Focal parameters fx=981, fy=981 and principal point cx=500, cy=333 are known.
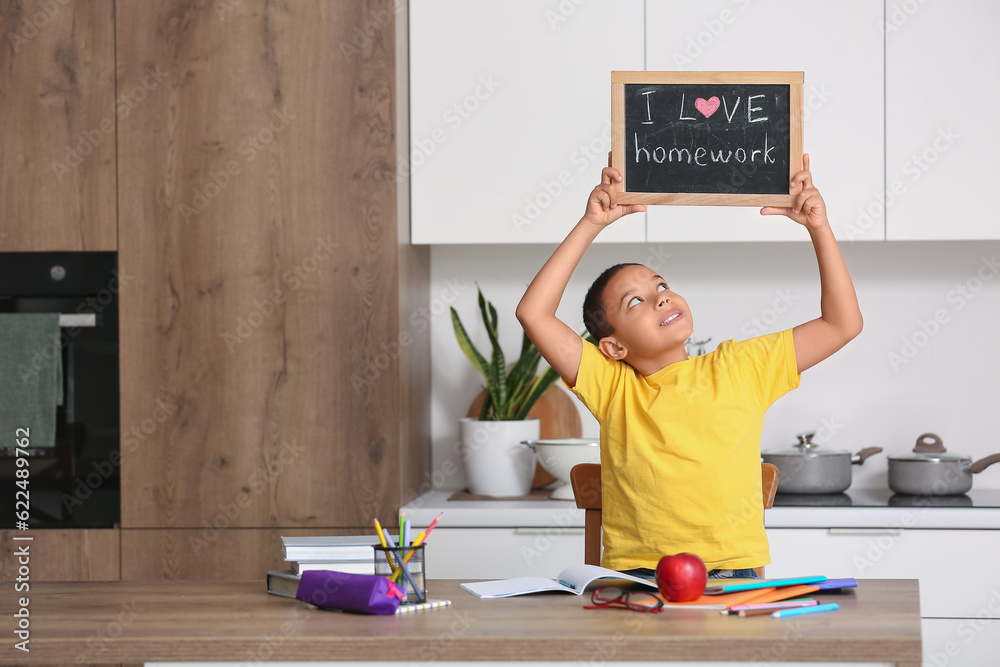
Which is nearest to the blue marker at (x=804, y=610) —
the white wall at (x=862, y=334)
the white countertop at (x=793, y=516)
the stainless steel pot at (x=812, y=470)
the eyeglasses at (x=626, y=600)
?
the eyeglasses at (x=626, y=600)

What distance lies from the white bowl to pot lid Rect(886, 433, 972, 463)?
2.81 ft

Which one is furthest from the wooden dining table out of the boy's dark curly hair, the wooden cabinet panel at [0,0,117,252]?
the wooden cabinet panel at [0,0,117,252]

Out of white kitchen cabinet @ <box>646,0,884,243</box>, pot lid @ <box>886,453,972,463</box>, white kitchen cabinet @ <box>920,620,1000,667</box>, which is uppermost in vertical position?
white kitchen cabinet @ <box>646,0,884,243</box>

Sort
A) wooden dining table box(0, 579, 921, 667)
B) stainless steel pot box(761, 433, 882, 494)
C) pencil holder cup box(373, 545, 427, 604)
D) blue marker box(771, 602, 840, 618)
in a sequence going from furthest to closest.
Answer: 1. stainless steel pot box(761, 433, 882, 494)
2. pencil holder cup box(373, 545, 427, 604)
3. blue marker box(771, 602, 840, 618)
4. wooden dining table box(0, 579, 921, 667)

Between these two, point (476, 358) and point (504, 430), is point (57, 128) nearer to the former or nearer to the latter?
point (476, 358)

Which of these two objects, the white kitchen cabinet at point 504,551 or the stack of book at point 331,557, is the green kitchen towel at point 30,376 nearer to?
the white kitchen cabinet at point 504,551

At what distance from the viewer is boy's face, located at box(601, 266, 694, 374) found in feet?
5.41

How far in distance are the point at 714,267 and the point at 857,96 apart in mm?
666

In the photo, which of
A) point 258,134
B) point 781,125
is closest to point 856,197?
point 781,125

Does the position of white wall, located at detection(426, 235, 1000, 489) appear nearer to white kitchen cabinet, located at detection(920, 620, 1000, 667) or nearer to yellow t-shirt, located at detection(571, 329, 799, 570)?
white kitchen cabinet, located at detection(920, 620, 1000, 667)

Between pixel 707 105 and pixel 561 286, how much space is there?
0.39m

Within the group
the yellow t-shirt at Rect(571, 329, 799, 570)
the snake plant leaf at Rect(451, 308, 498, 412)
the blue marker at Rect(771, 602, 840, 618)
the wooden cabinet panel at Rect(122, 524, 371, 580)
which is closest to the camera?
the blue marker at Rect(771, 602, 840, 618)

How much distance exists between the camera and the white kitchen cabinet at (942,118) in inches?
102

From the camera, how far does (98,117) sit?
258cm
